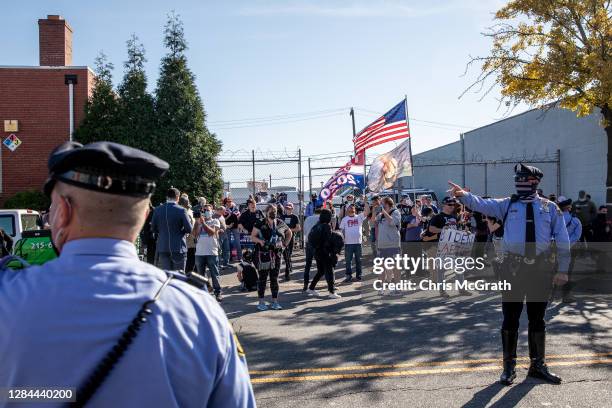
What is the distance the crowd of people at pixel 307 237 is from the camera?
383 inches

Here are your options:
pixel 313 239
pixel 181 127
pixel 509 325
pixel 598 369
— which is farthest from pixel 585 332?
pixel 181 127

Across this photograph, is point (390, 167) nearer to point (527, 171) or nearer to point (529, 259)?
point (527, 171)

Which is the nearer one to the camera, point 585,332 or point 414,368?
point 414,368

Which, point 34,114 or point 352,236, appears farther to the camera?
point 34,114

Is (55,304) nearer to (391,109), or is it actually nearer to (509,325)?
(509,325)

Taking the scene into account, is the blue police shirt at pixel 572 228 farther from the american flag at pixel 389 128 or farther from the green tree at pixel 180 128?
the green tree at pixel 180 128

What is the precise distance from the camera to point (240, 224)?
13484 millimetres

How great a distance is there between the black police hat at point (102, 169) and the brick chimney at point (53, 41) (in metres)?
22.5

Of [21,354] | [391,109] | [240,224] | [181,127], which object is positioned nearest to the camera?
[21,354]

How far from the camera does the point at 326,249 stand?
10.8 metres

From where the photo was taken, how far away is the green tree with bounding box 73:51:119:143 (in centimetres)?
1995

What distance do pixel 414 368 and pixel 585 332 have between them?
9.75 ft

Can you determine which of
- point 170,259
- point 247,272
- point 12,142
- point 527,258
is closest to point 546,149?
point 247,272

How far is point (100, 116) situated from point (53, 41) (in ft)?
14.1
